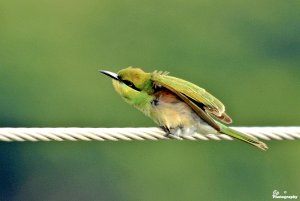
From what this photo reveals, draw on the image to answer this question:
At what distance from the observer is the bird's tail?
2.85 meters

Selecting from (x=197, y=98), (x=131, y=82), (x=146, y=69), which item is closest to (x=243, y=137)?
(x=197, y=98)

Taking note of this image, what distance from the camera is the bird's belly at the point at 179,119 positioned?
9.80ft

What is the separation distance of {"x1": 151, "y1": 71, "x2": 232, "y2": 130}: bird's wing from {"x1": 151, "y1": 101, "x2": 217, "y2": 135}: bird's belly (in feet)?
0.21

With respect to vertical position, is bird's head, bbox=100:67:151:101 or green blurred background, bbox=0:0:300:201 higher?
green blurred background, bbox=0:0:300:201

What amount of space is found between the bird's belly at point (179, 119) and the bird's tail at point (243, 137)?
0.06 meters

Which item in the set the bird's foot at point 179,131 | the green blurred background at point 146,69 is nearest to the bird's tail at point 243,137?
the bird's foot at point 179,131

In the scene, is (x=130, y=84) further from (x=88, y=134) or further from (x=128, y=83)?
(x=88, y=134)

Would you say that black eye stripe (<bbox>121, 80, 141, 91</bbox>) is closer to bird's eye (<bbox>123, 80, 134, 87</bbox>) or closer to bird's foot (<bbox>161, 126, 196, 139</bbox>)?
bird's eye (<bbox>123, 80, 134, 87</bbox>)

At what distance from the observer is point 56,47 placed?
27.6 ft

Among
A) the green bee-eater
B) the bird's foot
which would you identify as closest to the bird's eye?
the green bee-eater

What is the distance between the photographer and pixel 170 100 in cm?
299

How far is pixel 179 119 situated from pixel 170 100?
2.7 inches

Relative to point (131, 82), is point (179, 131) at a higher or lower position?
lower

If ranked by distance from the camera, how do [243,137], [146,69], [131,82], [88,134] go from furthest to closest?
[146,69] → [131,82] → [243,137] → [88,134]
